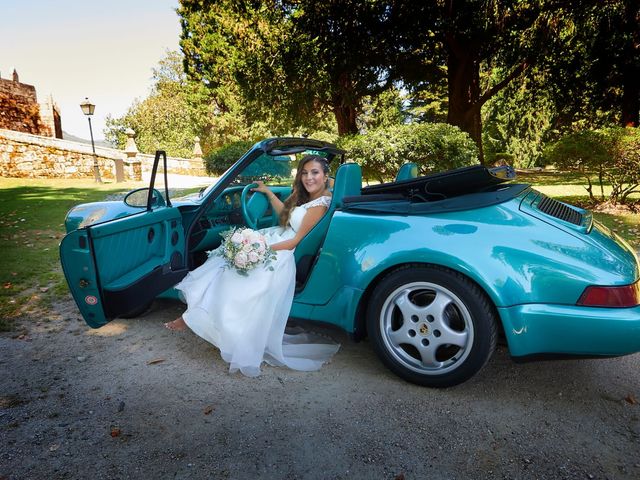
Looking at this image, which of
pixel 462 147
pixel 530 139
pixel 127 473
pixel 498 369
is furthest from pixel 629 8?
pixel 530 139

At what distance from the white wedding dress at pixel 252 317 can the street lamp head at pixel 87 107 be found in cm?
1908

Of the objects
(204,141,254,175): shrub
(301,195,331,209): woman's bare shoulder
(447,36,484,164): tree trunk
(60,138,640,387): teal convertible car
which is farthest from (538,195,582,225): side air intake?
(204,141,254,175): shrub

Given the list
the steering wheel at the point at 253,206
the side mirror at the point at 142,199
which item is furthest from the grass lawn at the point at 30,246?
the steering wheel at the point at 253,206

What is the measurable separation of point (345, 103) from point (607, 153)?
849 centimetres

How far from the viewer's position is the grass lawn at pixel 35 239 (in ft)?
15.2

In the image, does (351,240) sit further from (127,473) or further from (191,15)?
(191,15)

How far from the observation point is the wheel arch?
93.1 inches

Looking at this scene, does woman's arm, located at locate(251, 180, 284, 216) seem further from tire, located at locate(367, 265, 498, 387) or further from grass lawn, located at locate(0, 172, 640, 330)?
grass lawn, located at locate(0, 172, 640, 330)

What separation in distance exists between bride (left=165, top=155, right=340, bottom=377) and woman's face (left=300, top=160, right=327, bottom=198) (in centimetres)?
14

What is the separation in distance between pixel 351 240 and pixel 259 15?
14.6 meters

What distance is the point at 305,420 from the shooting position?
2.35 meters

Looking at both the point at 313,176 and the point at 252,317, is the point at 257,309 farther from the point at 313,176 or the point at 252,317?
the point at 313,176

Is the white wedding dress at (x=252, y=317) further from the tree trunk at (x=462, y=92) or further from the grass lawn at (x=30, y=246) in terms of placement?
the tree trunk at (x=462, y=92)

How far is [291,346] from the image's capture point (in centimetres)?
310
